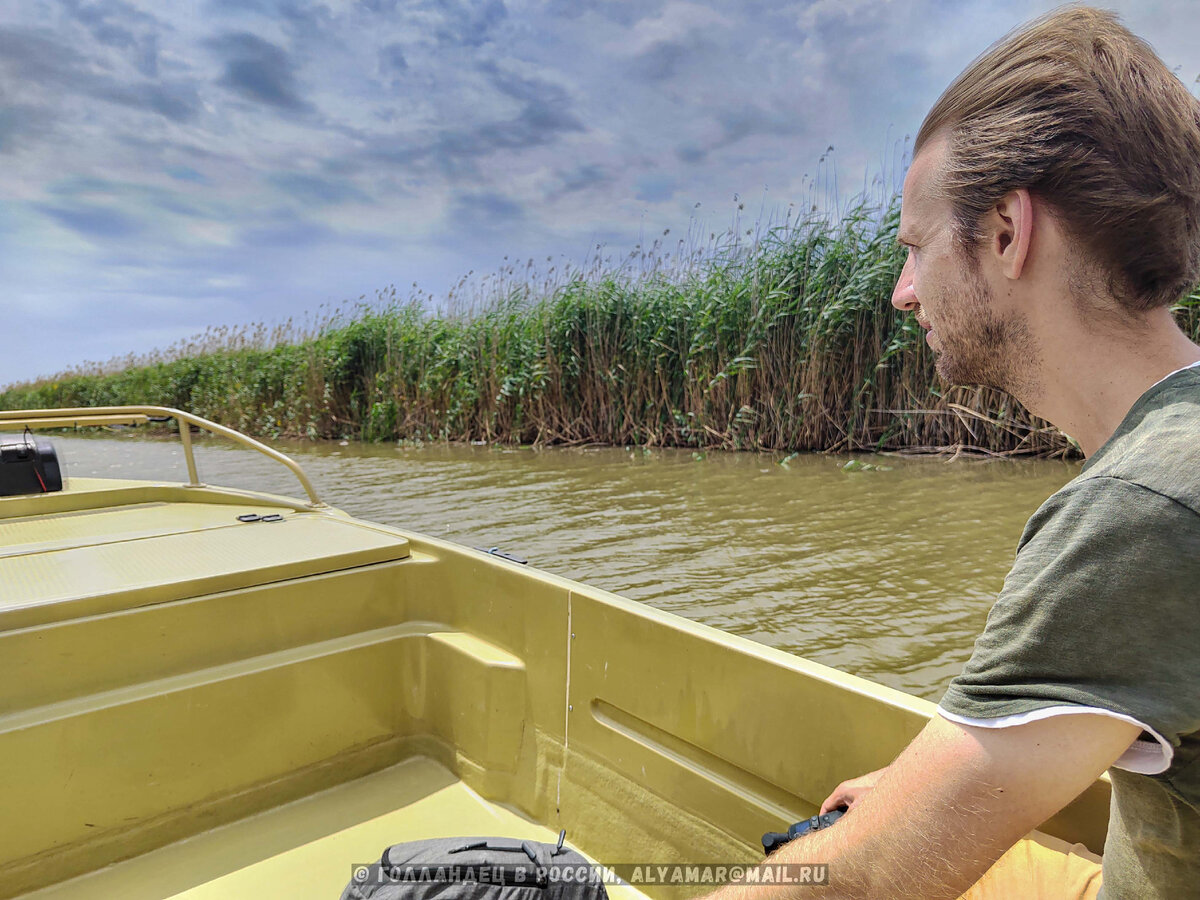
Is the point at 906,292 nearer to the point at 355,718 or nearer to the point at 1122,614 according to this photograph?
the point at 1122,614

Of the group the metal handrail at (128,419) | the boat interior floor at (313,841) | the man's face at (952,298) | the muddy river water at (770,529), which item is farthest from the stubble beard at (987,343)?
the metal handrail at (128,419)

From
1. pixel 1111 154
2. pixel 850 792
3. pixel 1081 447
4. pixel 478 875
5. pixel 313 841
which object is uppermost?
pixel 1111 154

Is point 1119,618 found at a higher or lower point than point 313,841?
higher

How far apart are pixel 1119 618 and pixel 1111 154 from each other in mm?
409

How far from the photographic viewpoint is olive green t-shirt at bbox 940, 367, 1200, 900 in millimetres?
479

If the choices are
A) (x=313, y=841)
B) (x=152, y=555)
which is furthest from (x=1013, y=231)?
(x=152, y=555)

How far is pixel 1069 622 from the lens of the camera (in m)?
0.49

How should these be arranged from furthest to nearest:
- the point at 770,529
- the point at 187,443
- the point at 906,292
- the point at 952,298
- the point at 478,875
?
1. the point at 770,529
2. the point at 187,443
3. the point at 478,875
4. the point at 906,292
5. the point at 952,298

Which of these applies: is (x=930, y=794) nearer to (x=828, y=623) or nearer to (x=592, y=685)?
(x=592, y=685)

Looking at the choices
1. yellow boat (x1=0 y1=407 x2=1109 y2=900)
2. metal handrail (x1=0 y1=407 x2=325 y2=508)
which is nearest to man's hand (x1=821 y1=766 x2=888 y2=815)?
yellow boat (x1=0 y1=407 x2=1109 y2=900)

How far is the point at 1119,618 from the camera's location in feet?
1.59

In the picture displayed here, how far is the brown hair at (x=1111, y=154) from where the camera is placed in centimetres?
62

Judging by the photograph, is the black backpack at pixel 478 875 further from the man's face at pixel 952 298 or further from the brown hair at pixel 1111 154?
the brown hair at pixel 1111 154

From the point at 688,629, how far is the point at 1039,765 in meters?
0.76
